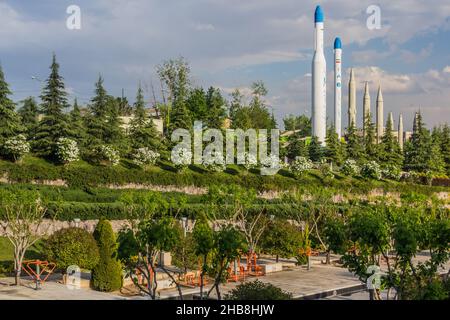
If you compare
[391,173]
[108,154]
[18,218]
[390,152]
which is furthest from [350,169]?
[18,218]

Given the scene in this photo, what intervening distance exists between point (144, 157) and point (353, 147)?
80.8ft

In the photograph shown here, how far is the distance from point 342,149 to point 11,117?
99.4 feet

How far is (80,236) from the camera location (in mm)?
19141

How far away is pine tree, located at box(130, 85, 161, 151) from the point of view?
40.6m

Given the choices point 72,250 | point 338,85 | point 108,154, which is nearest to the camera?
point 72,250

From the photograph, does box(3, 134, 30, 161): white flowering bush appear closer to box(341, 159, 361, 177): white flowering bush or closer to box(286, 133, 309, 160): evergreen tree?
box(286, 133, 309, 160): evergreen tree

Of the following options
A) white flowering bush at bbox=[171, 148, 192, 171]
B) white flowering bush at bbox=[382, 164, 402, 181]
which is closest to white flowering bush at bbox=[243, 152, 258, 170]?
white flowering bush at bbox=[171, 148, 192, 171]

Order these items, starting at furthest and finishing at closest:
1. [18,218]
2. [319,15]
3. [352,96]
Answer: [352,96], [319,15], [18,218]

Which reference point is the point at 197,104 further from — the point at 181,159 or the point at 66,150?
the point at 66,150

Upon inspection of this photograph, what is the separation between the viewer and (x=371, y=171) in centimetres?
4828

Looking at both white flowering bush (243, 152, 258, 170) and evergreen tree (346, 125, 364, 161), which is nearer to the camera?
white flowering bush (243, 152, 258, 170)

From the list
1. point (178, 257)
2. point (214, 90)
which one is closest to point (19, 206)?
point (178, 257)

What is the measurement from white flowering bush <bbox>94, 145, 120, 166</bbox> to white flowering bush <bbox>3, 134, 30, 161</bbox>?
15.8 feet
